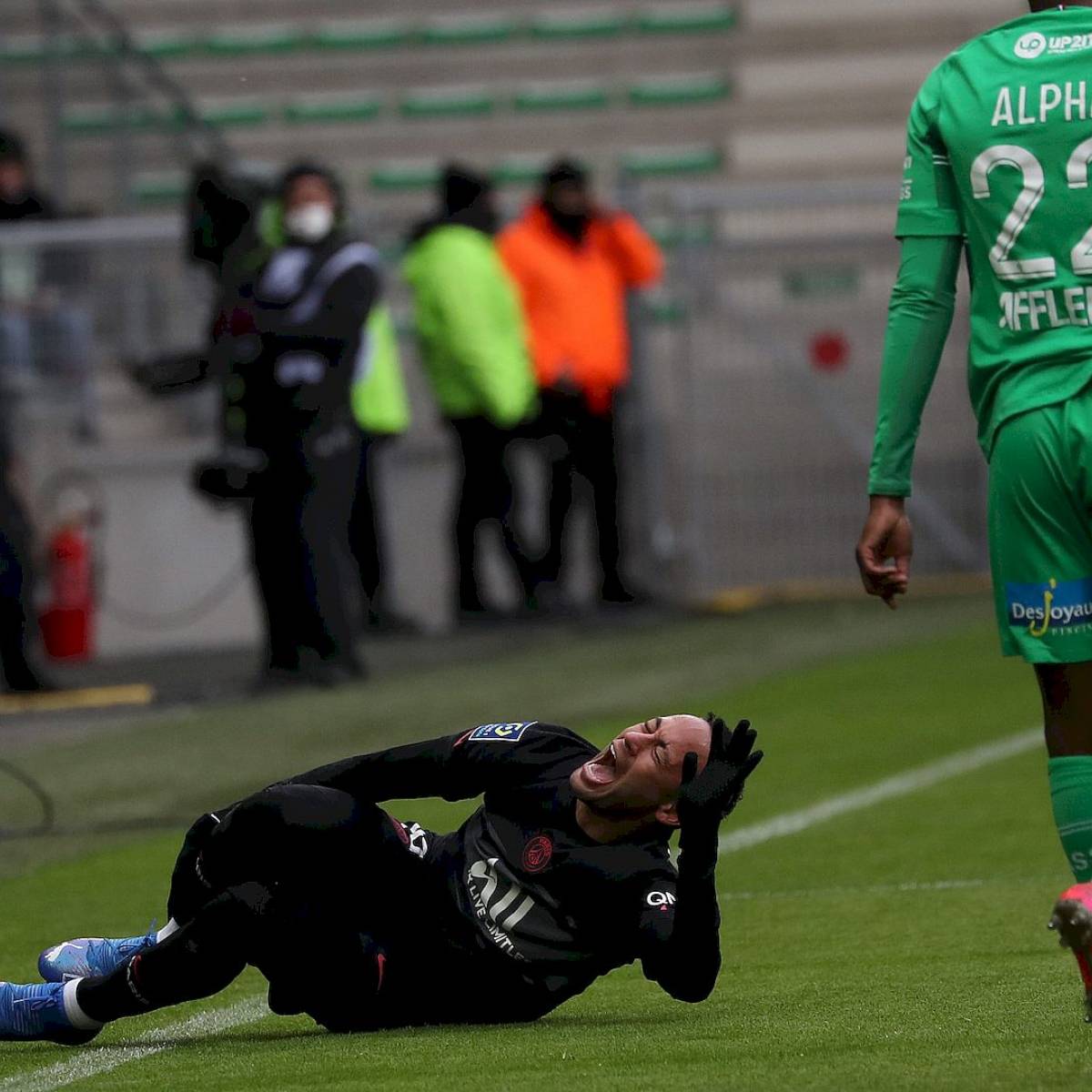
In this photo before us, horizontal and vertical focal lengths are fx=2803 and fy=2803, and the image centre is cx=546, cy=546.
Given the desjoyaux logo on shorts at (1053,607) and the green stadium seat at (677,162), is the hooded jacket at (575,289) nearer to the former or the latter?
the green stadium seat at (677,162)

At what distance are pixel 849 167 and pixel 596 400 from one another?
220 inches

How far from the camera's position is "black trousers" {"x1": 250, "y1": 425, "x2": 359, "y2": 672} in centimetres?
1236

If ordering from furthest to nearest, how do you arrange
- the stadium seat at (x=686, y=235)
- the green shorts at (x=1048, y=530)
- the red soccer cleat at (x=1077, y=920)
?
the stadium seat at (x=686, y=235) → the green shorts at (x=1048, y=530) → the red soccer cleat at (x=1077, y=920)

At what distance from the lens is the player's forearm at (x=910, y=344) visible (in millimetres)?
4898

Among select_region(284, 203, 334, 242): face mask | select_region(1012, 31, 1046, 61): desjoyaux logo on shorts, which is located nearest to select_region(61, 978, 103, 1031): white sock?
select_region(1012, 31, 1046, 61): desjoyaux logo on shorts

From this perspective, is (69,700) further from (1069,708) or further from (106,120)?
(1069,708)

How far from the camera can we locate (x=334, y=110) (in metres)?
21.3

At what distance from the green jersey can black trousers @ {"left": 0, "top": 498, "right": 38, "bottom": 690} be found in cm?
770

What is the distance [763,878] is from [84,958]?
103 inches

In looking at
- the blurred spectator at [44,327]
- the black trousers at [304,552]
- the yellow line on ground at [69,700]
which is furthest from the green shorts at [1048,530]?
the blurred spectator at [44,327]

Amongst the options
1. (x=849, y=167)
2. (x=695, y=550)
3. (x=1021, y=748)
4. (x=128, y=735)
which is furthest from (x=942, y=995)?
(x=849, y=167)

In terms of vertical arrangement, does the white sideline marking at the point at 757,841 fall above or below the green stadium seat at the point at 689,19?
below

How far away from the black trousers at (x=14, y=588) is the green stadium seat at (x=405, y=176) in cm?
908

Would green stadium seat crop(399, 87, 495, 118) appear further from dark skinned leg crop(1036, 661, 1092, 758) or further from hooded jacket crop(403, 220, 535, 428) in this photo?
dark skinned leg crop(1036, 661, 1092, 758)
